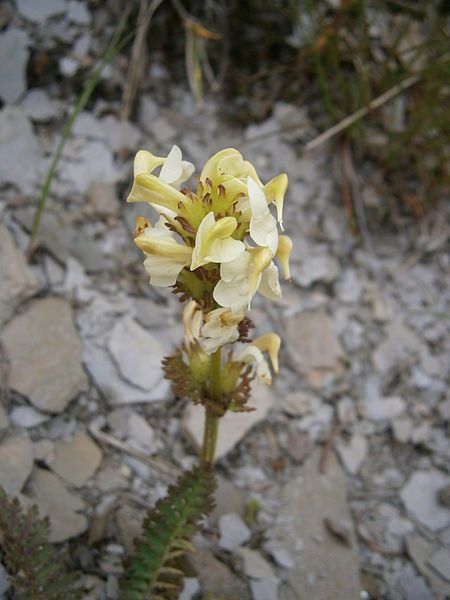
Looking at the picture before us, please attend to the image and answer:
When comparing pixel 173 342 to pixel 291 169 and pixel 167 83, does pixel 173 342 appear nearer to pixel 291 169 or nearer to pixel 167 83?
pixel 291 169

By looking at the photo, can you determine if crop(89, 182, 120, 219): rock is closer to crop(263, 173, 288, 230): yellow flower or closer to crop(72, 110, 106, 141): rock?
crop(72, 110, 106, 141): rock

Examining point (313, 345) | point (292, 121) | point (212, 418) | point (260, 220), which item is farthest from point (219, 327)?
point (292, 121)

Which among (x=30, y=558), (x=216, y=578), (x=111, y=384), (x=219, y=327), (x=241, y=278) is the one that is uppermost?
(x=241, y=278)

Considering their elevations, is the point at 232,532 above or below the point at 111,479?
below

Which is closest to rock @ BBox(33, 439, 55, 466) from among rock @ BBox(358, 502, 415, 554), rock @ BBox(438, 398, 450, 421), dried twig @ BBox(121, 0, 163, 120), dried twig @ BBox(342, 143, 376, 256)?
rock @ BBox(358, 502, 415, 554)

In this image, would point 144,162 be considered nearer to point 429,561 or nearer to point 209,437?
point 209,437

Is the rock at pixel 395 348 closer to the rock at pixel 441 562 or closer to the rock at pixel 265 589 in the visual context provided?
the rock at pixel 441 562

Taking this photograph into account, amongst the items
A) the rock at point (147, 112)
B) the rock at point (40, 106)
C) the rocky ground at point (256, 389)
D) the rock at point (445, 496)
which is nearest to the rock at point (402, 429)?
the rocky ground at point (256, 389)

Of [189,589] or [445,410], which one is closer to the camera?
[189,589]
